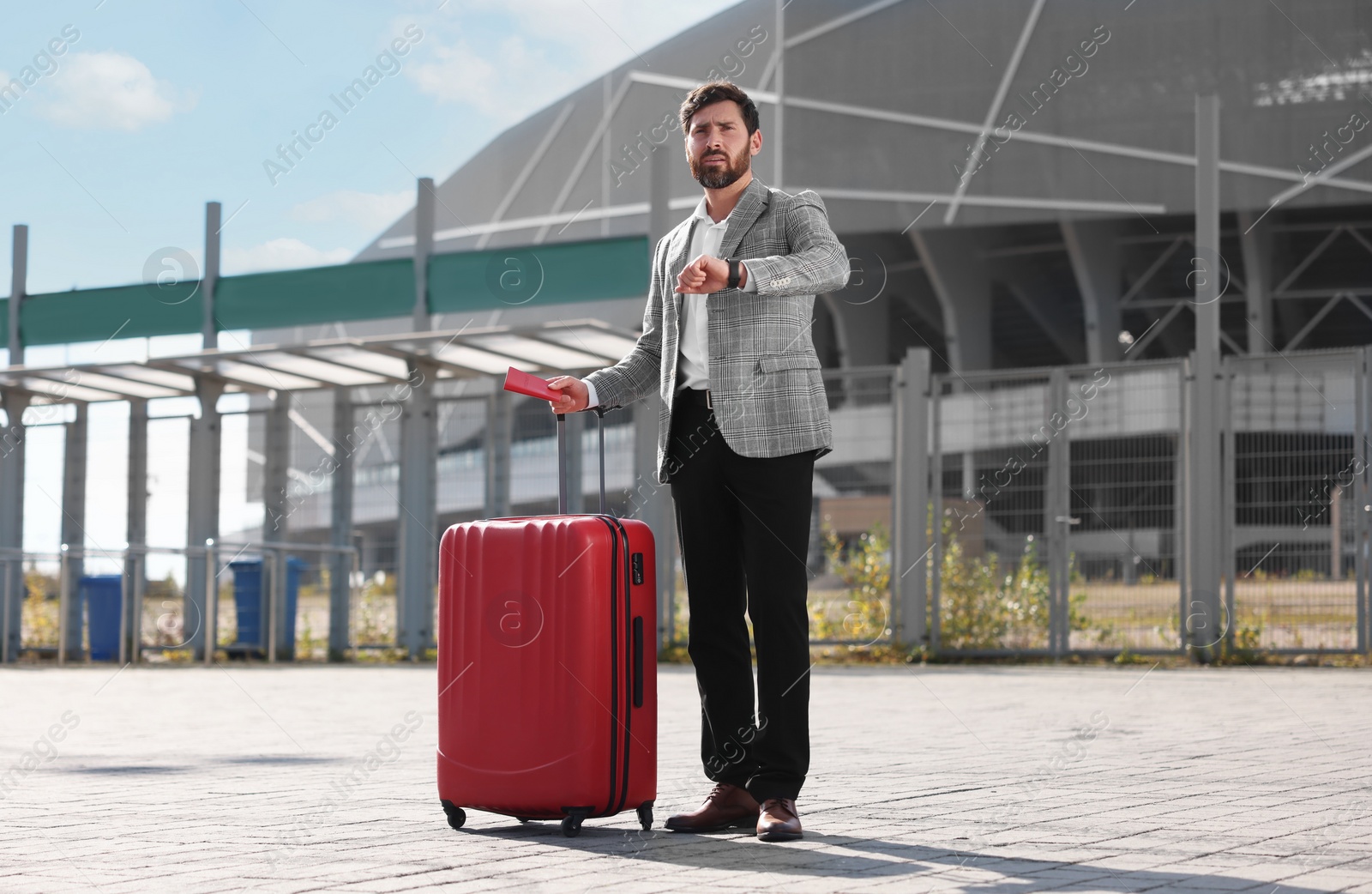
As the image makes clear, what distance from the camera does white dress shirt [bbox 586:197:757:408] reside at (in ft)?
12.7

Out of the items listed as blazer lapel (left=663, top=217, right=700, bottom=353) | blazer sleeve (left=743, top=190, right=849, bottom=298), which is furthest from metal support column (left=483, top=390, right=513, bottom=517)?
blazer sleeve (left=743, top=190, right=849, bottom=298)

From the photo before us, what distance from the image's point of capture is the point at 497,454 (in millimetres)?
14906

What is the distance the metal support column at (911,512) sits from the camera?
12781mm

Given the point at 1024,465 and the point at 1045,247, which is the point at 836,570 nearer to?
the point at 1024,465

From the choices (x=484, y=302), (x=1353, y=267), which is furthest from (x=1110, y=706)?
(x=1353, y=267)

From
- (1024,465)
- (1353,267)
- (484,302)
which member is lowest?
(1024,465)

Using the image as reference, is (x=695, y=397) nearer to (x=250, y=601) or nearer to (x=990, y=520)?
(x=990, y=520)

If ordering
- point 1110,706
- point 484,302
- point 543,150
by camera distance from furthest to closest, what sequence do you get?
1. point 543,150
2. point 484,302
3. point 1110,706

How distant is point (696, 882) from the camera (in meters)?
2.94

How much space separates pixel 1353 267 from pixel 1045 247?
5.68 meters

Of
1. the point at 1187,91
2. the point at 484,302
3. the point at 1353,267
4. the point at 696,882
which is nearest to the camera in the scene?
the point at 696,882

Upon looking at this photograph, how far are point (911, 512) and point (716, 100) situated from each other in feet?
30.5

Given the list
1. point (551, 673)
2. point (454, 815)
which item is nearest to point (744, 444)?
point (551, 673)

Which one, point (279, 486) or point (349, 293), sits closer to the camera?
point (349, 293)
